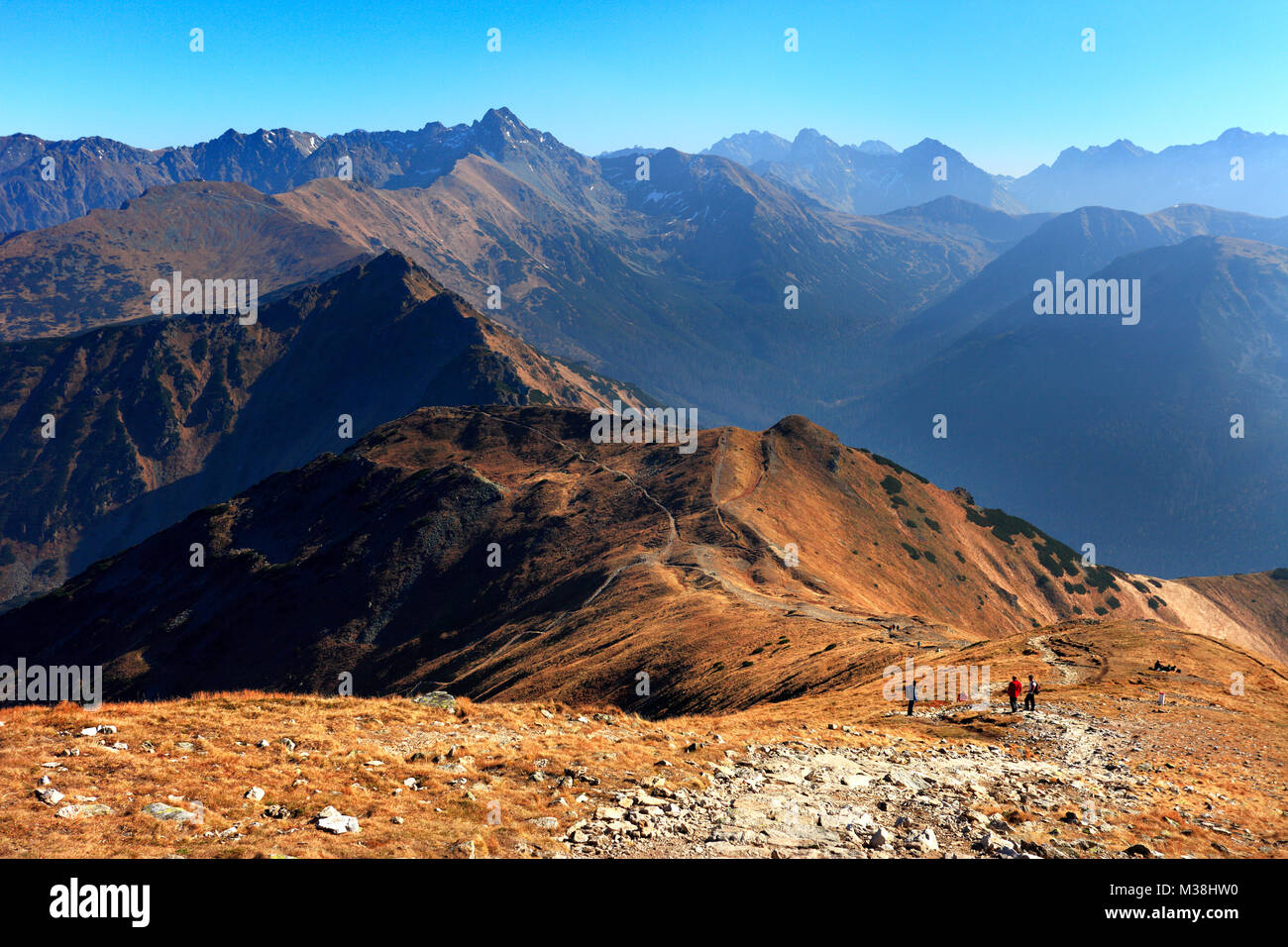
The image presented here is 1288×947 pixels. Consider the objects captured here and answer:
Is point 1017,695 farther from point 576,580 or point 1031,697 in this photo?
point 576,580

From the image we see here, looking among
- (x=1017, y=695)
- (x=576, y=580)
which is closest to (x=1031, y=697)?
(x=1017, y=695)

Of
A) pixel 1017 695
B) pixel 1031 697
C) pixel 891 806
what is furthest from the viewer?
pixel 1017 695

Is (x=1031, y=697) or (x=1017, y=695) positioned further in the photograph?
(x=1017, y=695)

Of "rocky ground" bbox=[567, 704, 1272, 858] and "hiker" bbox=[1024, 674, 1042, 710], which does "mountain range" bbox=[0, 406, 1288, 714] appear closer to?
"hiker" bbox=[1024, 674, 1042, 710]

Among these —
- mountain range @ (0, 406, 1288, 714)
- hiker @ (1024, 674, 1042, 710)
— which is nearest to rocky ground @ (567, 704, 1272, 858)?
hiker @ (1024, 674, 1042, 710)

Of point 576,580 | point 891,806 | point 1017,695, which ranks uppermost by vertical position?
point 891,806

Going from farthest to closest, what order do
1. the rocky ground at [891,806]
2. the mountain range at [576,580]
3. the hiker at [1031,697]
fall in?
1. the mountain range at [576,580]
2. the hiker at [1031,697]
3. the rocky ground at [891,806]

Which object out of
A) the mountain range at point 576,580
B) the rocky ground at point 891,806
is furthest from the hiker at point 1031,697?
the mountain range at point 576,580

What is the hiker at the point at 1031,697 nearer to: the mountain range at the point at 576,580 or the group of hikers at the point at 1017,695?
the group of hikers at the point at 1017,695

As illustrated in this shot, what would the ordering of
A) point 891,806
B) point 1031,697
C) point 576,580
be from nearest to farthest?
point 891,806
point 1031,697
point 576,580

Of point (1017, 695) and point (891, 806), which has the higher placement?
point (891, 806)

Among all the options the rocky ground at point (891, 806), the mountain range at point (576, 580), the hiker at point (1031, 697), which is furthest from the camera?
the mountain range at point (576, 580)
